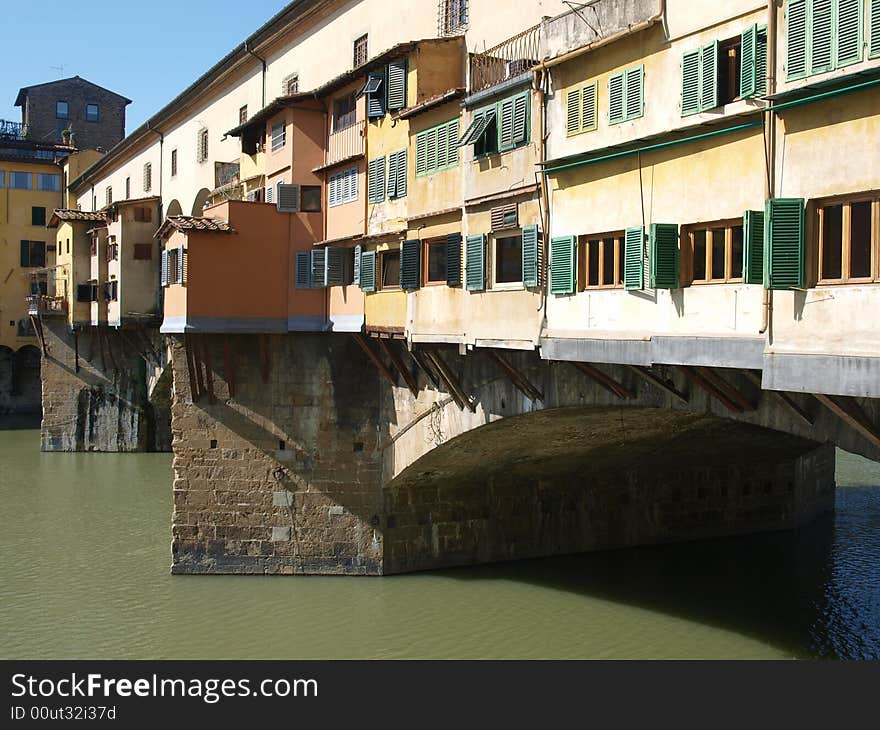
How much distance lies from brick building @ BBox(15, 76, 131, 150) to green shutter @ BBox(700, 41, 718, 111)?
202 feet

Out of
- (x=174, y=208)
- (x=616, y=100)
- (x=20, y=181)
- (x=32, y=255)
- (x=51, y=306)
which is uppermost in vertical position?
(x=20, y=181)

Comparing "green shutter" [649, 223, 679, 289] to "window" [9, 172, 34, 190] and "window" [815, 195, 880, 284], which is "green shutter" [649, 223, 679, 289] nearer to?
"window" [815, 195, 880, 284]

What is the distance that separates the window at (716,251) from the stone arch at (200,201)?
24.1 m

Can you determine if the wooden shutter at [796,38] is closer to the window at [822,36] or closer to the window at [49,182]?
the window at [822,36]

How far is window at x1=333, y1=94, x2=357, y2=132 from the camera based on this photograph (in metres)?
21.8

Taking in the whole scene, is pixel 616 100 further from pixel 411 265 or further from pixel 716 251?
pixel 411 265

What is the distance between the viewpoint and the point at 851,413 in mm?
11227

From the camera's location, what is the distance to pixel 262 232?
22875 mm

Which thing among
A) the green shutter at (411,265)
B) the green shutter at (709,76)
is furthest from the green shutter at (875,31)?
the green shutter at (411,265)

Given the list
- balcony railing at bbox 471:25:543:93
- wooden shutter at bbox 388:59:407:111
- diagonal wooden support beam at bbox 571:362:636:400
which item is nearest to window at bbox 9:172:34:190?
wooden shutter at bbox 388:59:407:111

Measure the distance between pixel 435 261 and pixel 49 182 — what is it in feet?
161

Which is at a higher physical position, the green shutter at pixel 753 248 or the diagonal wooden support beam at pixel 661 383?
the green shutter at pixel 753 248

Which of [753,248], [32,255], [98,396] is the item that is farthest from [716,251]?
[32,255]

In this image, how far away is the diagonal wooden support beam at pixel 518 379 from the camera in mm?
16938
